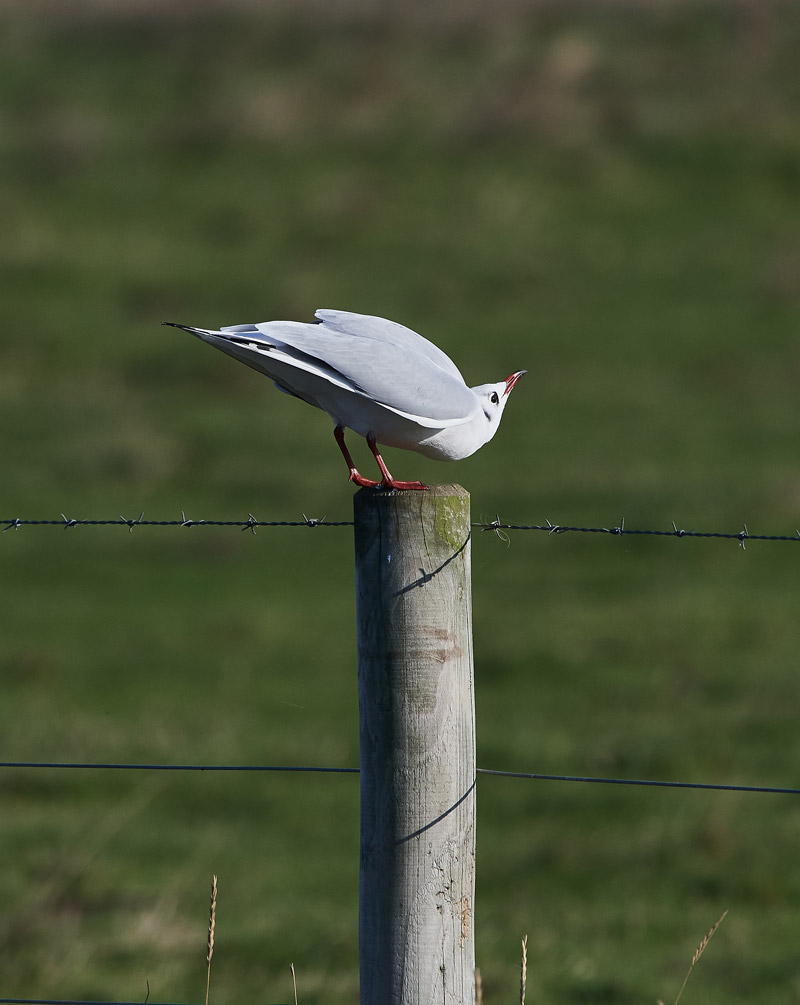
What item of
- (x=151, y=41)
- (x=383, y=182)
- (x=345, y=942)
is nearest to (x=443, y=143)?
(x=383, y=182)

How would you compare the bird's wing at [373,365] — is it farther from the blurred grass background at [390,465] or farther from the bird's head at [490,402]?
the blurred grass background at [390,465]

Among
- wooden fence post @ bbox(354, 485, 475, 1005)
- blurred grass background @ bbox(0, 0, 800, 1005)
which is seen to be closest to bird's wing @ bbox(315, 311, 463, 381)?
wooden fence post @ bbox(354, 485, 475, 1005)

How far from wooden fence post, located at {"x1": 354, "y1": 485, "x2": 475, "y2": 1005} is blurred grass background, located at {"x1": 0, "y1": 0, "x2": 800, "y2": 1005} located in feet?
9.35

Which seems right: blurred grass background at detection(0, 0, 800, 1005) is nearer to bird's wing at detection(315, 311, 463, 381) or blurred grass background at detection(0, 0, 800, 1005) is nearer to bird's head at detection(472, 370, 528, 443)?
bird's head at detection(472, 370, 528, 443)

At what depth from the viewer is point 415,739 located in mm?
3258

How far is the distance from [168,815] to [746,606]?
214 inches

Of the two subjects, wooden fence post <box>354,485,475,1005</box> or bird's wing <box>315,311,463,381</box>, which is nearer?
wooden fence post <box>354,485,475,1005</box>

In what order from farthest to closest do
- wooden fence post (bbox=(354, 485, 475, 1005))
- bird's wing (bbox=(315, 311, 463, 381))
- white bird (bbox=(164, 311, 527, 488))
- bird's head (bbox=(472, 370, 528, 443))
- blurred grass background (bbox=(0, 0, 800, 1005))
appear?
blurred grass background (bbox=(0, 0, 800, 1005)) → bird's head (bbox=(472, 370, 528, 443)) → bird's wing (bbox=(315, 311, 463, 381)) → white bird (bbox=(164, 311, 527, 488)) → wooden fence post (bbox=(354, 485, 475, 1005))

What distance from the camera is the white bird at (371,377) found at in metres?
3.37

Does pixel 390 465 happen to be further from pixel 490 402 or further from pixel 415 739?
pixel 415 739

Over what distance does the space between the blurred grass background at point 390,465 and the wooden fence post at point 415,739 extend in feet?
9.35

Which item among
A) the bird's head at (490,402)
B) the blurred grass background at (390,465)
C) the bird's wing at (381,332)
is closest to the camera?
the bird's wing at (381,332)

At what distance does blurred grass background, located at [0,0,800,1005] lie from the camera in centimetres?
720

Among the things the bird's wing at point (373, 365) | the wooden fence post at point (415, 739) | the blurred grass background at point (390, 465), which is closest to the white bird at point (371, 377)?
the bird's wing at point (373, 365)
